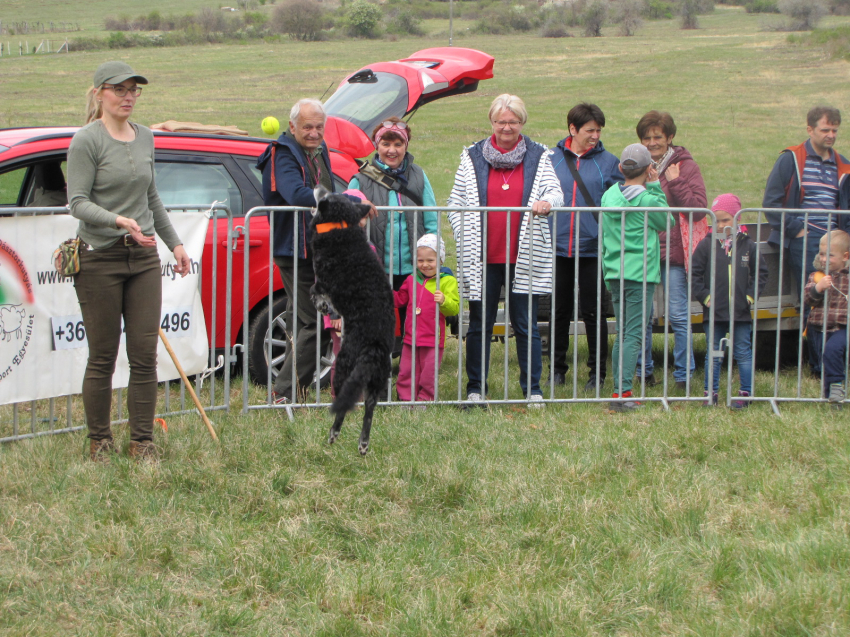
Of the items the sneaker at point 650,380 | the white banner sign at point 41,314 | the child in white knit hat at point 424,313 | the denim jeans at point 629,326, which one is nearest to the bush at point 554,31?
the sneaker at point 650,380

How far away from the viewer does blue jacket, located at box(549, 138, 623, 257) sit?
647cm

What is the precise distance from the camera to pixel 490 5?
80.0 m

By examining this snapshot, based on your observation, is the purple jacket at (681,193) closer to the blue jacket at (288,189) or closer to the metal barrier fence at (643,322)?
the metal barrier fence at (643,322)

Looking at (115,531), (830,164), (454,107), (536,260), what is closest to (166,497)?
(115,531)

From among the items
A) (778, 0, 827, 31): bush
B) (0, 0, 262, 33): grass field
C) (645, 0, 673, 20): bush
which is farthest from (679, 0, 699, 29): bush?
(0, 0, 262, 33): grass field

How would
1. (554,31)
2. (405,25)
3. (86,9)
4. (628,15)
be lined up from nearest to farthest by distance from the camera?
(554,31) → (405,25) → (628,15) → (86,9)

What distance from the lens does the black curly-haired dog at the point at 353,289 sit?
4.38 m

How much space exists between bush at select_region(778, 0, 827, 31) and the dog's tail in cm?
6316

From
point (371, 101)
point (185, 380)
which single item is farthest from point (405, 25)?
point (185, 380)

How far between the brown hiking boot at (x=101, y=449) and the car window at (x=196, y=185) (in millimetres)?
1948

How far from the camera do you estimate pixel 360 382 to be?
4312mm

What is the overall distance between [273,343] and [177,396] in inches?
29.7

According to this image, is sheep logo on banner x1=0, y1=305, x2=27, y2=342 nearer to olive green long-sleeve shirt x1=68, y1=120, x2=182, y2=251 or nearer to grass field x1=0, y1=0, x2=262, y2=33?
olive green long-sleeve shirt x1=68, y1=120, x2=182, y2=251

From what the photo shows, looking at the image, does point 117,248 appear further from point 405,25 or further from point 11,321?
point 405,25
